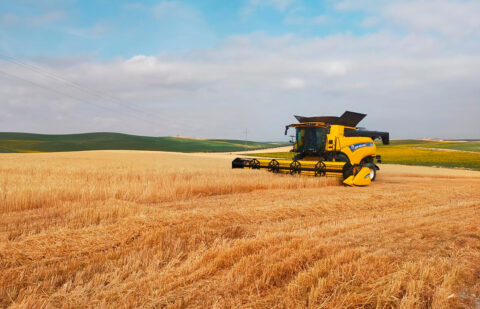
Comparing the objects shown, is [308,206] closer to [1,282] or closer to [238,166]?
[1,282]

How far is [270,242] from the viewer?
4.48m

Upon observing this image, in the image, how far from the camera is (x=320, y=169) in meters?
12.8

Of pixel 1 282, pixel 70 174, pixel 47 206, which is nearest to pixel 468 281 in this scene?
pixel 1 282

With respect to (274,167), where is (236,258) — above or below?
below

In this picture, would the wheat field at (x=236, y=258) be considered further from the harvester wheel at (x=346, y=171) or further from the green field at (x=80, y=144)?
the green field at (x=80, y=144)

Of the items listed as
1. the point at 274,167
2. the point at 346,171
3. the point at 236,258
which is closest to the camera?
the point at 236,258

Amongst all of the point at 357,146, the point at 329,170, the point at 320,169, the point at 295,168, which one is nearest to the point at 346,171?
the point at 329,170

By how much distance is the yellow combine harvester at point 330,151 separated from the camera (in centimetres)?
1260

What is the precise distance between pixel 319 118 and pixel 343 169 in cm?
341

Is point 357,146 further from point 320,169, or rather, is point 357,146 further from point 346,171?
point 320,169

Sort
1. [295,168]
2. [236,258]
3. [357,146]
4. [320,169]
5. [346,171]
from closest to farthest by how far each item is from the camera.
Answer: [236,258] → [346,171] → [320,169] → [295,168] → [357,146]

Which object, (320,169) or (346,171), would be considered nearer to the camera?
(346,171)

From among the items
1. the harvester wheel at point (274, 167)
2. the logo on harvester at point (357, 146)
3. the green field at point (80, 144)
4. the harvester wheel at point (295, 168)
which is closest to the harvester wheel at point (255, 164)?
the harvester wheel at point (274, 167)

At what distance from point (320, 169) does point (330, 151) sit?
135cm
